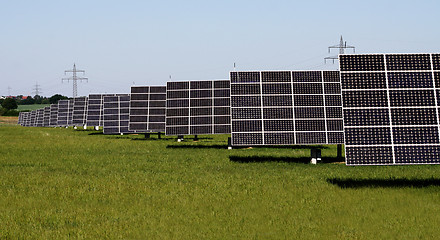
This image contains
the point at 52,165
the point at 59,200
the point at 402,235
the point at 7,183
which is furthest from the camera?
the point at 52,165

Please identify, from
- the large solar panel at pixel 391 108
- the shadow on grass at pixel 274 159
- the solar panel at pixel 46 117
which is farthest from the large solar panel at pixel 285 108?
the solar panel at pixel 46 117

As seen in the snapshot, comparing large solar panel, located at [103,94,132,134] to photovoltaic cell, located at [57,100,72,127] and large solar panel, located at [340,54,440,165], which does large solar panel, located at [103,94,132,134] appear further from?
large solar panel, located at [340,54,440,165]

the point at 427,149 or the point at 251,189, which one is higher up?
the point at 427,149

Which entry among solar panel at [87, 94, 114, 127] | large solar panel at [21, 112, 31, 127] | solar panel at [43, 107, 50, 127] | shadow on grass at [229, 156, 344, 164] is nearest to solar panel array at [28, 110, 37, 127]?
large solar panel at [21, 112, 31, 127]

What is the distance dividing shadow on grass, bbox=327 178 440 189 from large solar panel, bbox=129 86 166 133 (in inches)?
1140

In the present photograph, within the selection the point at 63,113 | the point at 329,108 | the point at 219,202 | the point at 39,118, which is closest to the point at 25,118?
the point at 39,118

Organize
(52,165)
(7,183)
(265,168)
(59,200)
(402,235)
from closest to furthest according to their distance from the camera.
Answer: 1. (402,235)
2. (59,200)
3. (7,183)
4. (265,168)
5. (52,165)

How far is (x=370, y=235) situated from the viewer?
33.5ft

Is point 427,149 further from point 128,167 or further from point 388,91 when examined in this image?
point 128,167

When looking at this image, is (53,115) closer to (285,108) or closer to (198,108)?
(198,108)

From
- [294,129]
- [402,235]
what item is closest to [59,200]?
[402,235]

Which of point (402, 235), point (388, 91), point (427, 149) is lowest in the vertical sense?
point (402, 235)

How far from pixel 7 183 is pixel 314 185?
10.7m

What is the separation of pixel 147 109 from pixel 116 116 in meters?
9.45
